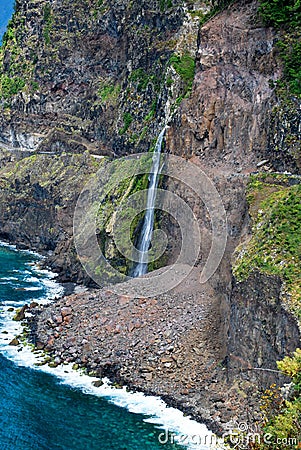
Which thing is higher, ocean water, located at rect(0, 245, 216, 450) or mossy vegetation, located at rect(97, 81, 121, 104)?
mossy vegetation, located at rect(97, 81, 121, 104)

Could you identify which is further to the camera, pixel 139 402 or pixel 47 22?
pixel 47 22

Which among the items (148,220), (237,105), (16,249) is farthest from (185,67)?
(16,249)

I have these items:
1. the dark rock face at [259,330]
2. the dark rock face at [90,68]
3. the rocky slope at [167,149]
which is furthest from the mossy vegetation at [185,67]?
the dark rock face at [259,330]

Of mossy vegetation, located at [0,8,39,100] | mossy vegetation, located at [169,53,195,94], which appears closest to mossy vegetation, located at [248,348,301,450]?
mossy vegetation, located at [169,53,195,94]

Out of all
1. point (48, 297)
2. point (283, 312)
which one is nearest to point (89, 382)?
point (283, 312)

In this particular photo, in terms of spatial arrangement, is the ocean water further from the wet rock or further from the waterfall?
the waterfall

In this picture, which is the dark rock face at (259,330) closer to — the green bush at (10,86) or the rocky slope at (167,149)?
the rocky slope at (167,149)

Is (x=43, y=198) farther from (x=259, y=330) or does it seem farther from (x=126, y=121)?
(x=259, y=330)
